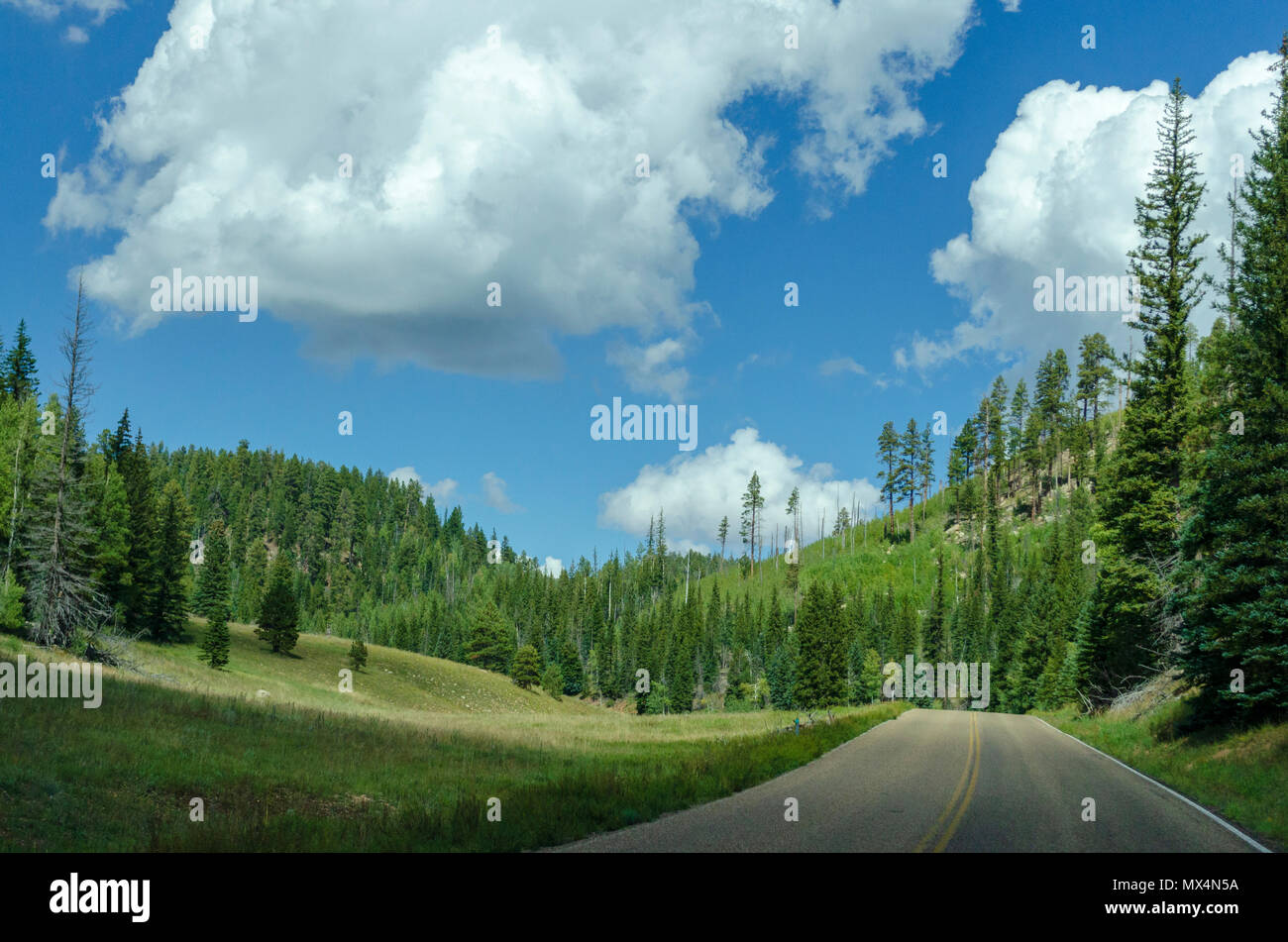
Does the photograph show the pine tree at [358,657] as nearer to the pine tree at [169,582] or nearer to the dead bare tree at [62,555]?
the pine tree at [169,582]

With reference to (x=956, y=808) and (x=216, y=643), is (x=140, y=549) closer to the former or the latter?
(x=216, y=643)

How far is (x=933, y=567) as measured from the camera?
407ft

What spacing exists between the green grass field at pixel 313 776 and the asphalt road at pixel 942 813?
1.18 m

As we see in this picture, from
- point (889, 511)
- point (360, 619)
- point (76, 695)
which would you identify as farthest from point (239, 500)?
point (76, 695)

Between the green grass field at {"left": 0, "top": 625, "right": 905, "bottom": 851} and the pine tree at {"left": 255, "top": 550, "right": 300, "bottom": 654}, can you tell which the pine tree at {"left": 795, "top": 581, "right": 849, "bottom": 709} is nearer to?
the green grass field at {"left": 0, "top": 625, "right": 905, "bottom": 851}

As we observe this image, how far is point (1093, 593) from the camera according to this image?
137ft

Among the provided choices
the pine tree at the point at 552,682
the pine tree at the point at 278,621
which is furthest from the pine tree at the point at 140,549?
the pine tree at the point at 552,682

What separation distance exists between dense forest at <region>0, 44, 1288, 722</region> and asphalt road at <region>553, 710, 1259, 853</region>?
20.4ft

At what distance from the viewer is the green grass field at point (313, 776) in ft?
38.5

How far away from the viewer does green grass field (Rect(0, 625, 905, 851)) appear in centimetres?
1174

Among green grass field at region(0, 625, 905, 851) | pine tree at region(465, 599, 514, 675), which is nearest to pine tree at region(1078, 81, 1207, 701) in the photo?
green grass field at region(0, 625, 905, 851)
